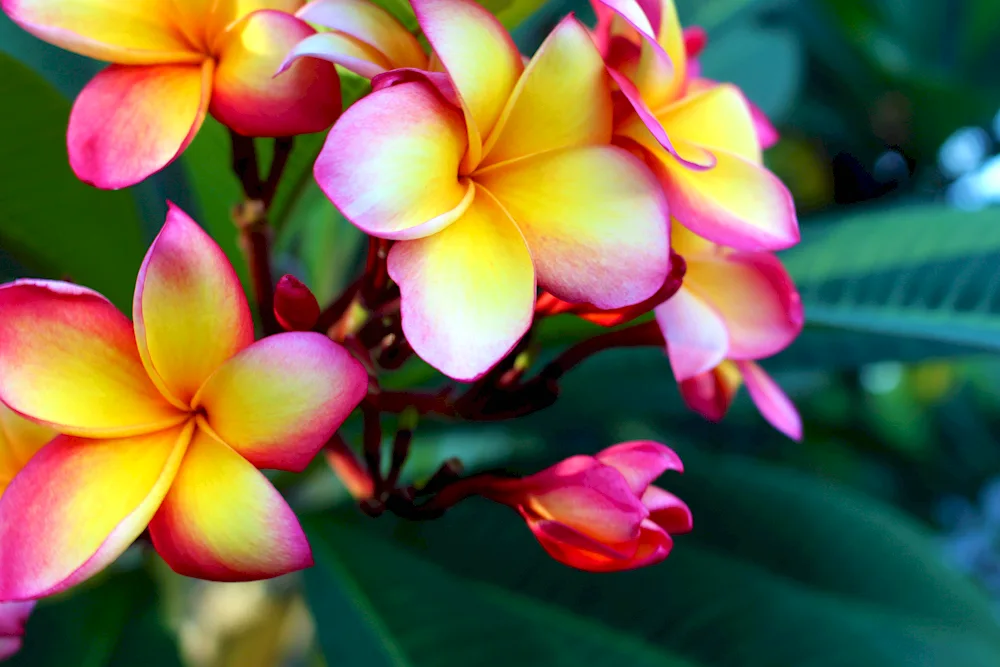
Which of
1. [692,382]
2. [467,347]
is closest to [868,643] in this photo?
[692,382]

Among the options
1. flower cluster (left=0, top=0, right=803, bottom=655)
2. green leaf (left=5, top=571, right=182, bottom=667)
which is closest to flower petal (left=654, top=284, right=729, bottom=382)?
flower cluster (left=0, top=0, right=803, bottom=655)

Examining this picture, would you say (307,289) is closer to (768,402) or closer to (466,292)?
(466,292)

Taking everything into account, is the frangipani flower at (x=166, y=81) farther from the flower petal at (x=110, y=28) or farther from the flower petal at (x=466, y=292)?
the flower petal at (x=466, y=292)

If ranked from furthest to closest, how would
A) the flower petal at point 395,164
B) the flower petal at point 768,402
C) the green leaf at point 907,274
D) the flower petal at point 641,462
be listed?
the green leaf at point 907,274
the flower petal at point 768,402
the flower petal at point 641,462
the flower petal at point 395,164

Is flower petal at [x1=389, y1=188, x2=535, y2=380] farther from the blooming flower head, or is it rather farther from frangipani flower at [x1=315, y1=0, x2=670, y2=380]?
the blooming flower head

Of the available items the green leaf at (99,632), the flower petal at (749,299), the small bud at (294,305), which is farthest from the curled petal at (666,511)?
the green leaf at (99,632)

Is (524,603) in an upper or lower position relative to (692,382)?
lower

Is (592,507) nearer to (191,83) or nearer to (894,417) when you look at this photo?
(191,83)

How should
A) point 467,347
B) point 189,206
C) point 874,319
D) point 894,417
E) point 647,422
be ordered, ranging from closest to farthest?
point 467,347, point 874,319, point 189,206, point 647,422, point 894,417

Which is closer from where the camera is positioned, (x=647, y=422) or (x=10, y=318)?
(x=10, y=318)
